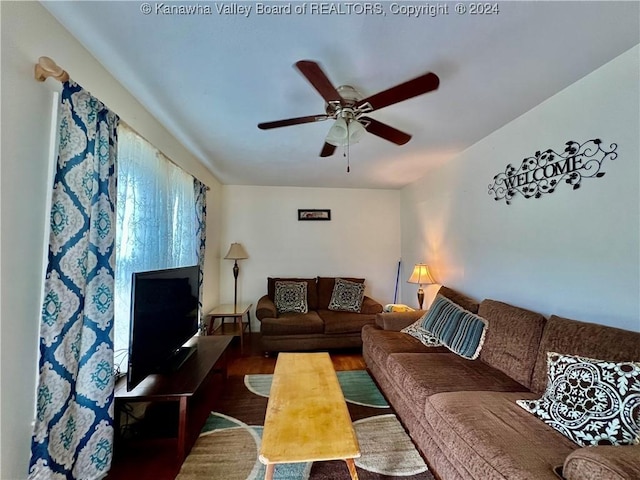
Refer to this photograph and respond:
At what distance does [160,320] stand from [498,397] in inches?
86.2

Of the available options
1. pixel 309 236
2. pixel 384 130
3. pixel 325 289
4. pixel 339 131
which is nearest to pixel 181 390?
pixel 339 131

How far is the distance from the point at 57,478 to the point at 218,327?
8.44 ft

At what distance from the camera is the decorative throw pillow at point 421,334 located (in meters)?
2.54

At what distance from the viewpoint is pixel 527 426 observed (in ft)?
4.46

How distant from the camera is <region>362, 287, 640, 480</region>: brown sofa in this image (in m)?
1.09

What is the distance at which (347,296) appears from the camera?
13.5ft

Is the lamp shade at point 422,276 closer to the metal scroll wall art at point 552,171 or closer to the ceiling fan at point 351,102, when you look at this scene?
the metal scroll wall art at point 552,171

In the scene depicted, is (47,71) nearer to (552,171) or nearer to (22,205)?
(22,205)

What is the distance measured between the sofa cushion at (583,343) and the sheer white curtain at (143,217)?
8.93ft

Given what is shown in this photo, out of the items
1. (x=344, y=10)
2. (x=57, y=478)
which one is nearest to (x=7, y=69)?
(x=344, y=10)

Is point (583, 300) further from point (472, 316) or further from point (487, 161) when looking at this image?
point (487, 161)

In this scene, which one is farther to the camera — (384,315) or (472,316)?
(384,315)

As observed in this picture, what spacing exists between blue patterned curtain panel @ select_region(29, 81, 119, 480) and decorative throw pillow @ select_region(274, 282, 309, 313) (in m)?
2.50

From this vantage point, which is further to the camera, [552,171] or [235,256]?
[235,256]
